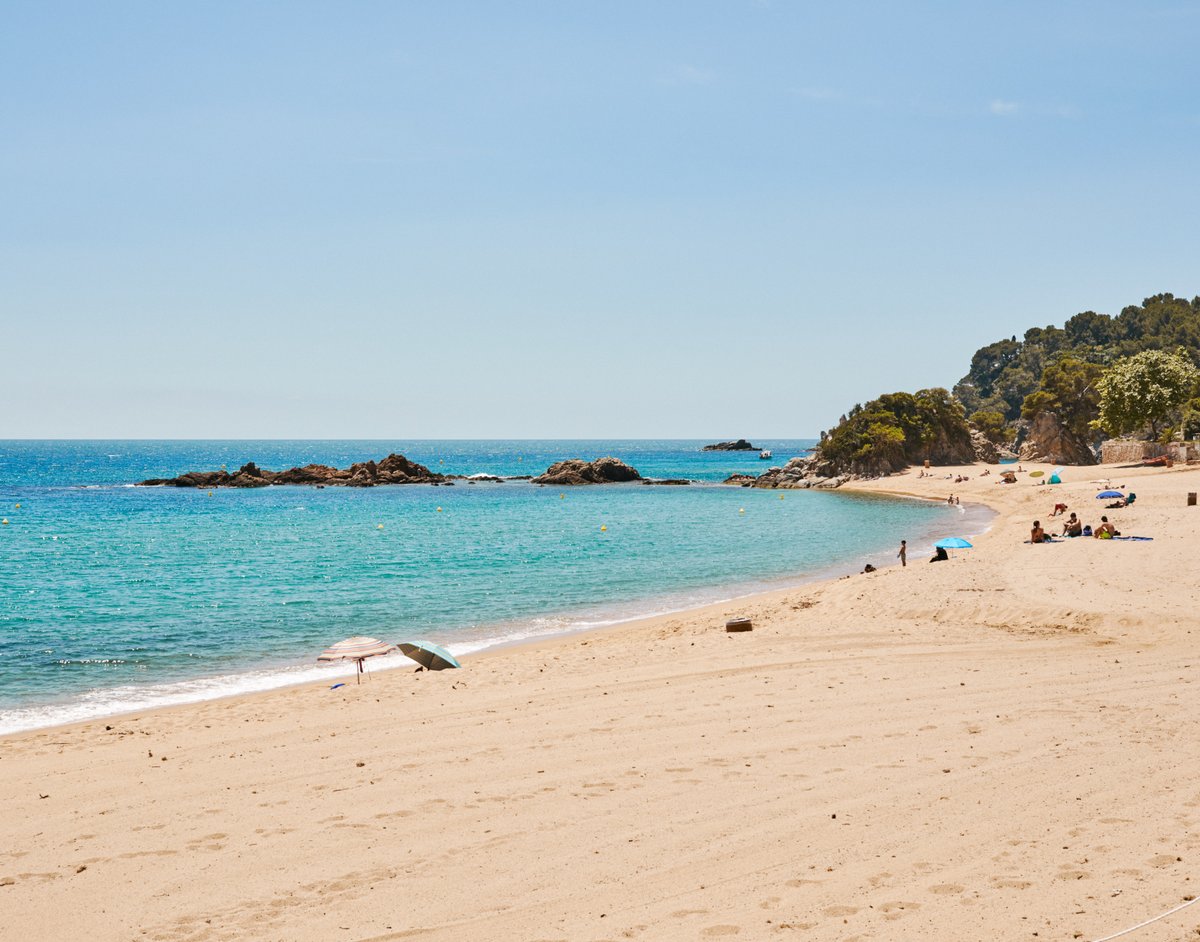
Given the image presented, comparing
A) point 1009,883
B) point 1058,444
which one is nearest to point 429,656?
point 1009,883

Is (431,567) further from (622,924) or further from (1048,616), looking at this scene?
(622,924)

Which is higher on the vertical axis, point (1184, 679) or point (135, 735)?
point (1184, 679)

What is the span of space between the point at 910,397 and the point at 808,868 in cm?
10495

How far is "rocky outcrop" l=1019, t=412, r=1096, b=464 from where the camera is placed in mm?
102938

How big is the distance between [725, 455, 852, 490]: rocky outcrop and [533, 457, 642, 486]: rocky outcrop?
16630 mm

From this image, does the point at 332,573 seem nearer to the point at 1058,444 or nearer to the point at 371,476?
the point at 371,476

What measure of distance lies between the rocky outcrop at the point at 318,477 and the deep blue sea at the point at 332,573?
26.5 meters

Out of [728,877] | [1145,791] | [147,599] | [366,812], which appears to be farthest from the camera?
[147,599]

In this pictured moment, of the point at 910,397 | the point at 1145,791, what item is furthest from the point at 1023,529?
the point at 910,397

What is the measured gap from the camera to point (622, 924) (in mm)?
7168

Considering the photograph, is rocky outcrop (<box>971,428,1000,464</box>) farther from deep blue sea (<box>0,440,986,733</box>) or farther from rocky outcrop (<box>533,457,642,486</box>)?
rocky outcrop (<box>533,457,642,486</box>)

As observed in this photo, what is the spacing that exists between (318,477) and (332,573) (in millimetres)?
78778

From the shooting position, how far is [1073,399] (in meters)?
104

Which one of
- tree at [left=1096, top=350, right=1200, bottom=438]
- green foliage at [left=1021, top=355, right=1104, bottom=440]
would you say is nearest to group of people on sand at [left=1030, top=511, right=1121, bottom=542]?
tree at [left=1096, top=350, right=1200, bottom=438]
